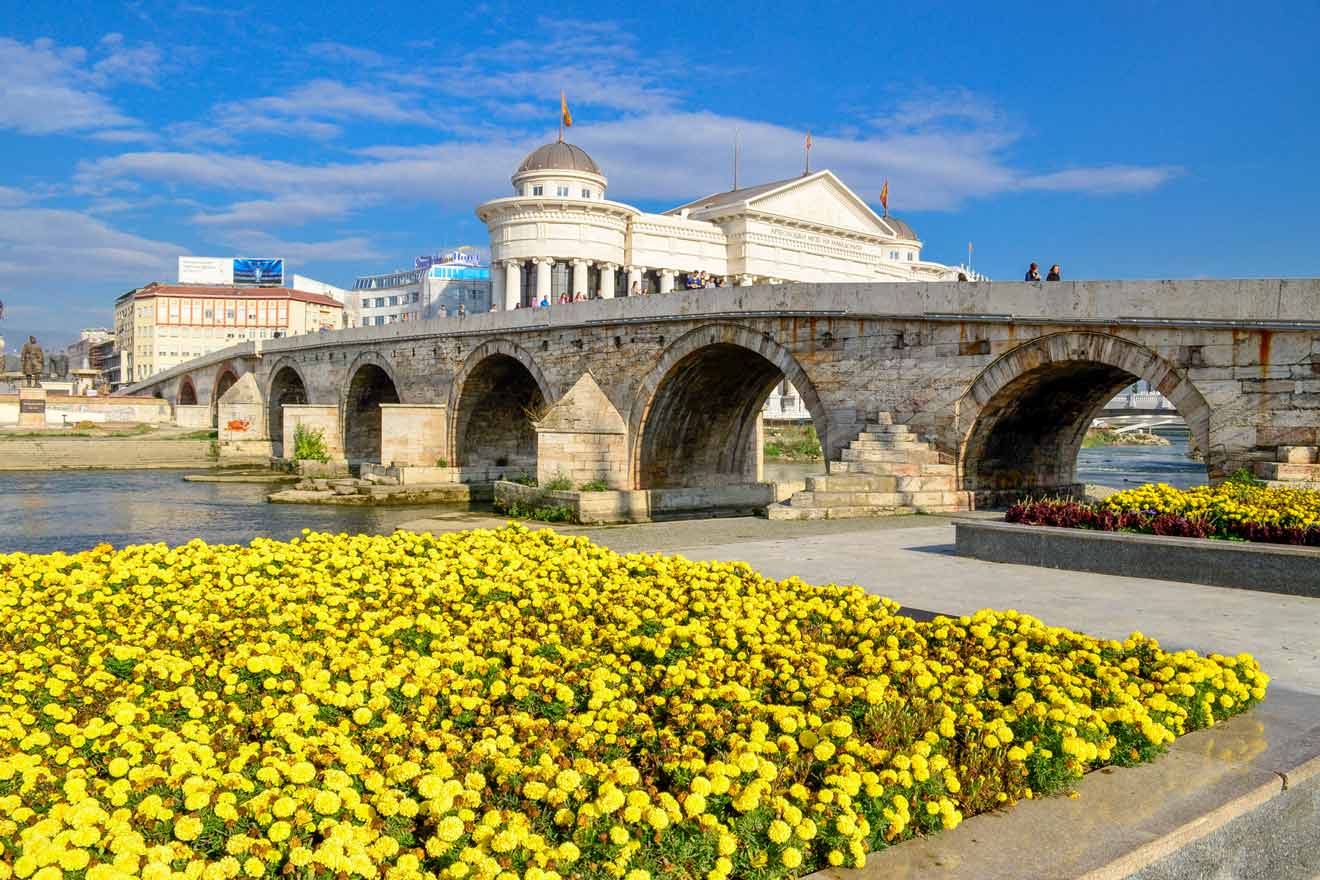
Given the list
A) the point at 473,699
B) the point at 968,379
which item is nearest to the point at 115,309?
the point at 968,379

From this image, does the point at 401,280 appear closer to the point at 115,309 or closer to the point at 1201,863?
the point at 115,309

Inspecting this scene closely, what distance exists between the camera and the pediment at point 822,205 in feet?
179

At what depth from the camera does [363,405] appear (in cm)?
3325

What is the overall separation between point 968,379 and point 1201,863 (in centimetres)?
1156

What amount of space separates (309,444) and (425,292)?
179ft

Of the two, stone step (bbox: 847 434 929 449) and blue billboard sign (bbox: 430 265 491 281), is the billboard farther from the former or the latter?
stone step (bbox: 847 434 929 449)

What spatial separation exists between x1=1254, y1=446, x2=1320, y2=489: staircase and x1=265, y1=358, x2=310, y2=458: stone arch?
3344cm

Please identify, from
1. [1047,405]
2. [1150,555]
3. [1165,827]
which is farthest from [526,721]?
[1047,405]

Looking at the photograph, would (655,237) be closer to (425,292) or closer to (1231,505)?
(425,292)

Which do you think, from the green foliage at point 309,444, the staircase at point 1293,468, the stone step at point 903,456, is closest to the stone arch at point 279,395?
the green foliage at point 309,444

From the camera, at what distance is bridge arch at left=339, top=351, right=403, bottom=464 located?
1254 inches

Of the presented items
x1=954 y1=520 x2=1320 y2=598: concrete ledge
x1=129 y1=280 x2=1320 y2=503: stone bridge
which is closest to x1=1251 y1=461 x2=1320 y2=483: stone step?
x1=129 y1=280 x2=1320 y2=503: stone bridge

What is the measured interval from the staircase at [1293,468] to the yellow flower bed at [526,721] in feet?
23.4

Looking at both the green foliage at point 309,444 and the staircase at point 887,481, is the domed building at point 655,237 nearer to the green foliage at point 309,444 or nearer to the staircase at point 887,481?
the green foliage at point 309,444
